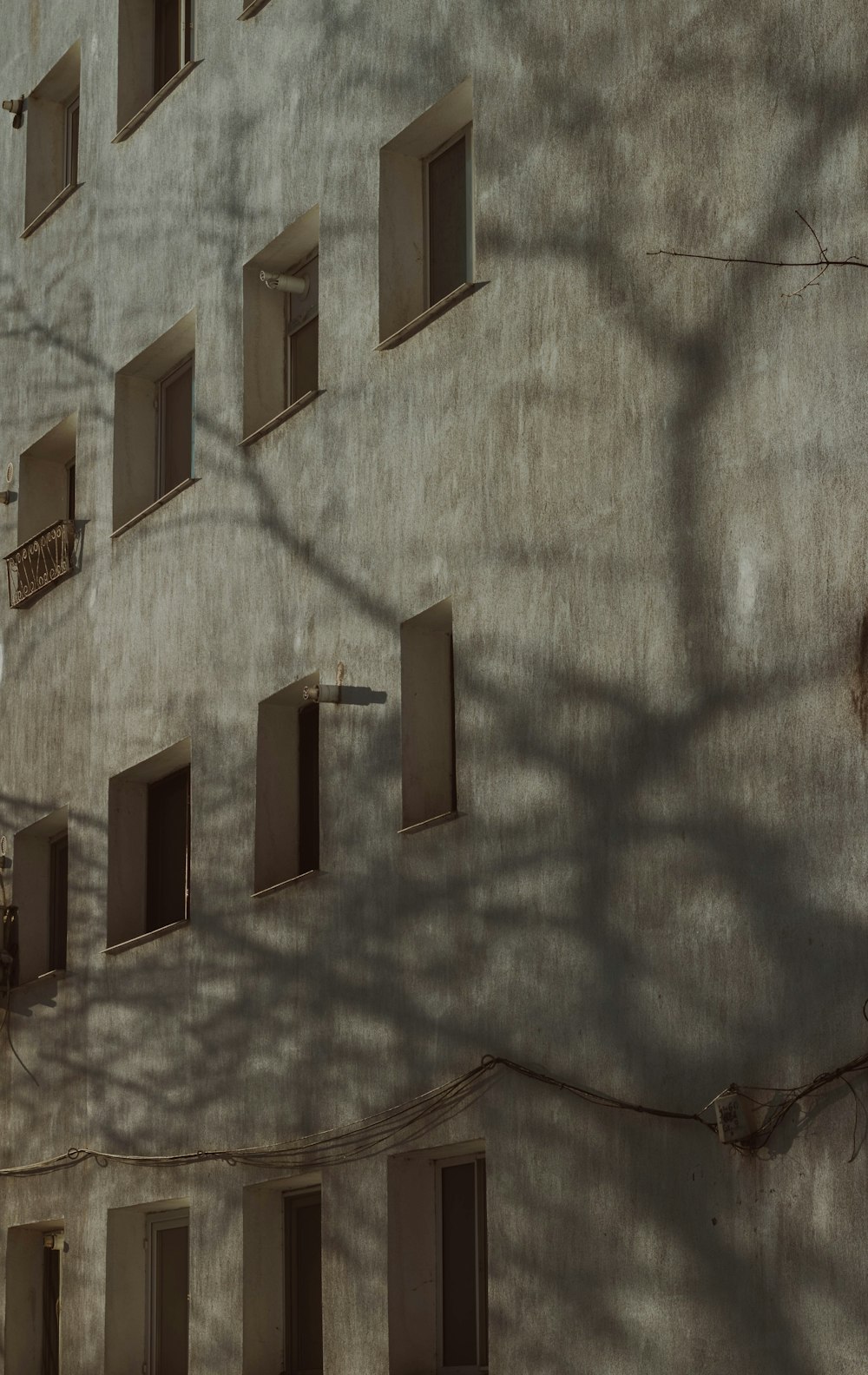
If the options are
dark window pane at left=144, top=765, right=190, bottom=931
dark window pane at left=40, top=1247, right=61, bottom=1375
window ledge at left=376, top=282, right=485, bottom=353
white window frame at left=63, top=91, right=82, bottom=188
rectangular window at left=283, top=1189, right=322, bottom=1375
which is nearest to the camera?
window ledge at left=376, top=282, right=485, bottom=353

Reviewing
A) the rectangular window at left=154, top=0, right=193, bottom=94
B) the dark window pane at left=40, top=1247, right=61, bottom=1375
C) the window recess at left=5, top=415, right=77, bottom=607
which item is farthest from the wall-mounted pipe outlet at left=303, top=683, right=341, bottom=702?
the rectangular window at left=154, top=0, right=193, bottom=94

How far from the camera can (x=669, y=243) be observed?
10.4 meters

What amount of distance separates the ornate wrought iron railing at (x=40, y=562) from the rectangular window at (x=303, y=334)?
3398mm

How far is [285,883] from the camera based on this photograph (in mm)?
13289

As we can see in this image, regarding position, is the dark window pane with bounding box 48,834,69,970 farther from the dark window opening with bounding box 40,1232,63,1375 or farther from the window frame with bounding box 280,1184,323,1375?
the window frame with bounding box 280,1184,323,1375

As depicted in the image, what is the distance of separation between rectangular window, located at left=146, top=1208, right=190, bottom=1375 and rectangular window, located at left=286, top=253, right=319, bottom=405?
19.8 feet

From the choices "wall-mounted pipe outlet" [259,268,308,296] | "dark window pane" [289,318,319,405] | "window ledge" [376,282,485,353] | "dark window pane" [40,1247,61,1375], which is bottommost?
"dark window pane" [40,1247,61,1375]

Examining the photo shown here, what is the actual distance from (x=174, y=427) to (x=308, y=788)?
4.32m

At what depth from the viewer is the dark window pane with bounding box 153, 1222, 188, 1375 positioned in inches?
582

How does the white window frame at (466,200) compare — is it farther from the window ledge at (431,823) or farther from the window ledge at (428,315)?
the window ledge at (431,823)

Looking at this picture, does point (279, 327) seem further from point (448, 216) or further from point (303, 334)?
point (448, 216)

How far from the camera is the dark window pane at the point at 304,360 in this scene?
14695 millimetres

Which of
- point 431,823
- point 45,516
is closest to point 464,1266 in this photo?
point 431,823

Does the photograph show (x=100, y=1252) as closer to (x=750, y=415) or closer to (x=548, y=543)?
(x=548, y=543)
